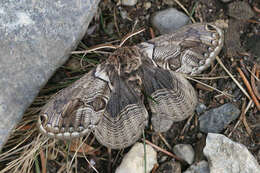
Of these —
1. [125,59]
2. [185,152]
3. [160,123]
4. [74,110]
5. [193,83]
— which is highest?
[125,59]

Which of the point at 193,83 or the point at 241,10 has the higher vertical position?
the point at 241,10

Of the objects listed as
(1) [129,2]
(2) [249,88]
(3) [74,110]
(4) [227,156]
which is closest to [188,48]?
(2) [249,88]

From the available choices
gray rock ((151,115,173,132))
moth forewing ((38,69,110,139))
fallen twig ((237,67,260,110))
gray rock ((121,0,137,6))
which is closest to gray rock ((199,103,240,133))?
fallen twig ((237,67,260,110))

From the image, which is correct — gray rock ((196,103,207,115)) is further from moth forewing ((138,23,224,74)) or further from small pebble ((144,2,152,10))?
small pebble ((144,2,152,10))

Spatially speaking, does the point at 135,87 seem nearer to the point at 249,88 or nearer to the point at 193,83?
the point at 193,83

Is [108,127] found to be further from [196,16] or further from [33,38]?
[196,16]

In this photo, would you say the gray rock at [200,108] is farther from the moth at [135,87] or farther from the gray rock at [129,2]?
the gray rock at [129,2]

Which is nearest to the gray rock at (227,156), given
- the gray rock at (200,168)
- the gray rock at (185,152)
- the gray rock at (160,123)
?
the gray rock at (200,168)
